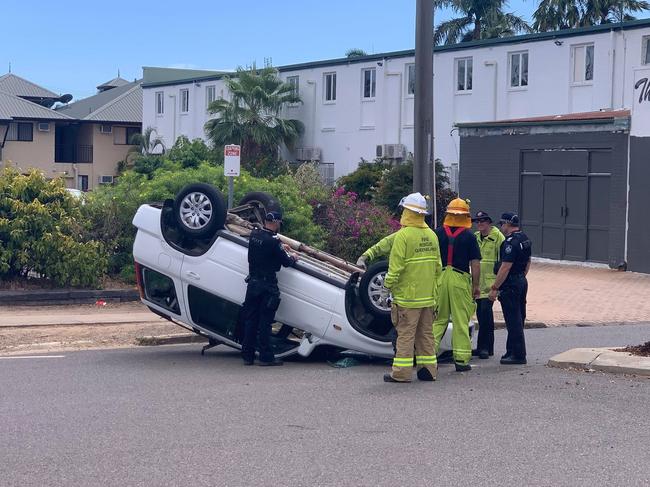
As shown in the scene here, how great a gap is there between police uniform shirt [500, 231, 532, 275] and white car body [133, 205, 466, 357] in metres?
1.04

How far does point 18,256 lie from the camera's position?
17141 mm

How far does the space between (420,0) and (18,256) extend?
7.58 m

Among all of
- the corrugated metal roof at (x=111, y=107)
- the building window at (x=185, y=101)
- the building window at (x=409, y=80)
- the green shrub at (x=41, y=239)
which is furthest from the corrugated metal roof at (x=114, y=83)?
the green shrub at (x=41, y=239)

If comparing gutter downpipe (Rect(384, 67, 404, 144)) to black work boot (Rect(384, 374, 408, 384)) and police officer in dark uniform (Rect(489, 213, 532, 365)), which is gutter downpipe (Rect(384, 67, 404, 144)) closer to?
police officer in dark uniform (Rect(489, 213, 532, 365))

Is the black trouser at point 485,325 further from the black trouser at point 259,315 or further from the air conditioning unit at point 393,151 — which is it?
the air conditioning unit at point 393,151

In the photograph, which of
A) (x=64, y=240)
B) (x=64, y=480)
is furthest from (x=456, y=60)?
(x=64, y=480)

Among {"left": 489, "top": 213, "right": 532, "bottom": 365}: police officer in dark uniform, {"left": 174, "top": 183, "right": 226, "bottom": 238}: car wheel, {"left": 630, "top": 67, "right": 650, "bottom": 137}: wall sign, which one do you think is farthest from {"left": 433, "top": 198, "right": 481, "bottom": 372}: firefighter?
{"left": 630, "top": 67, "right": 650, "bottom": 137}: wall sign

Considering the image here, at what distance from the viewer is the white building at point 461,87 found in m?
30.6

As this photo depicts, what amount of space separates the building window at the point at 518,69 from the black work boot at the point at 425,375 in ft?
80.7

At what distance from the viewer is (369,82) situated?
3959cm

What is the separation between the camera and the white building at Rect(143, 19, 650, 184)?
100 feet

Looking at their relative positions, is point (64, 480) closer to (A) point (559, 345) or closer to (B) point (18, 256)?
(A) point (559, 345)

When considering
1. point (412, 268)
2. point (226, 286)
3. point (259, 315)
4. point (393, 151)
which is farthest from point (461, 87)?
point (412, 268)

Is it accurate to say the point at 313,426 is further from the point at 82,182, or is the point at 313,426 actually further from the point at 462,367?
the point at 82,182
